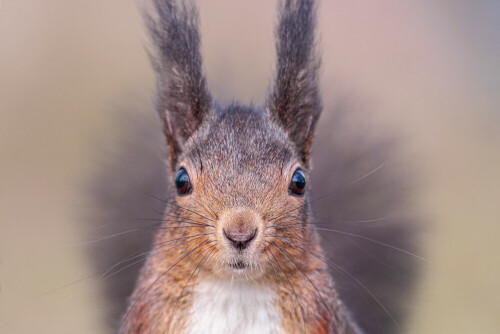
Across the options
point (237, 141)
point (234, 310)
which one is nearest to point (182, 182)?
point (237, 141)

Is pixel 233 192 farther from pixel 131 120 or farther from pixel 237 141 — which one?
pixel 131 120

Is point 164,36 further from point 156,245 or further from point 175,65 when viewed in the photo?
point 156,245

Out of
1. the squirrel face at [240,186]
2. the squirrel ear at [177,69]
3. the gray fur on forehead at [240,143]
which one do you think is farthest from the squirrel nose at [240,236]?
the squirrel ear at [177,69]

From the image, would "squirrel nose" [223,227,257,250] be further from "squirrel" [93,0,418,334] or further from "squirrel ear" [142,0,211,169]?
"squirrel ear" [142,0,211,169]

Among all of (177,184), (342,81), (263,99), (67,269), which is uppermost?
(342,81)

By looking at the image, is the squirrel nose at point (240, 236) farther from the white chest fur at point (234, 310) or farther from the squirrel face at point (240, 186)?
the white chest fur at point (234, 310)

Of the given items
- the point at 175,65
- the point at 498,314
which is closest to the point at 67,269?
the point at 175,65
